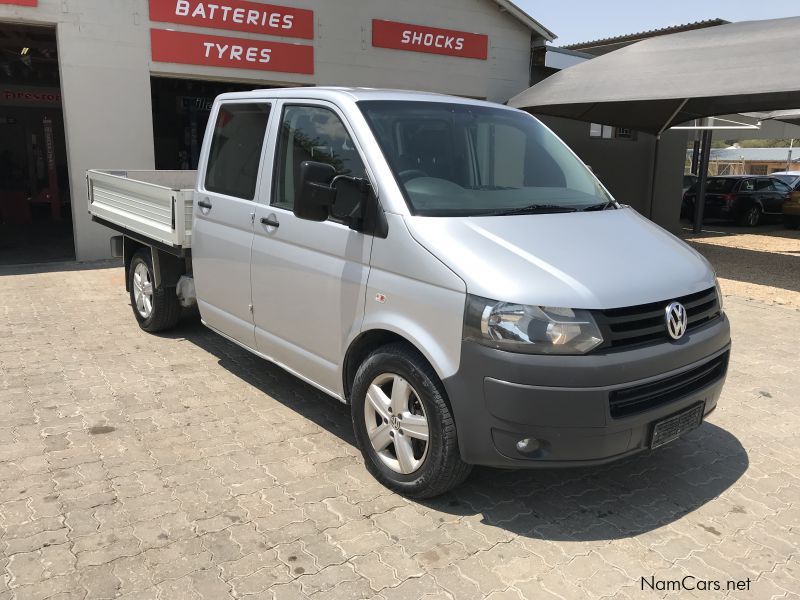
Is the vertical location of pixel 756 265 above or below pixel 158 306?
below

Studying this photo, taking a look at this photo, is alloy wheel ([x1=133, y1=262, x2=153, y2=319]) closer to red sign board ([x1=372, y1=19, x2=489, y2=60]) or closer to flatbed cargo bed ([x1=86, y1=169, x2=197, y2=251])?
flatbed cargo bed ([x1=86, y1=169, x2=197, y2=251])

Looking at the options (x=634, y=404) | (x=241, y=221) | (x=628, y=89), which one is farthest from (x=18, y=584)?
(x=628, y=89)

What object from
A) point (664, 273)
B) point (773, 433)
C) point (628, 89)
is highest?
point (628, 89)

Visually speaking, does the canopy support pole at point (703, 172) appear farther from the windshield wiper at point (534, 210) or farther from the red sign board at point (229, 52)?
the windshield wiper at point (534, 210)

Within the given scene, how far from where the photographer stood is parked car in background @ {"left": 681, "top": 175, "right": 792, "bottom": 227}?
18984mm

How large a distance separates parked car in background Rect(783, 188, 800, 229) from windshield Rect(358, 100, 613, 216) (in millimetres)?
16824

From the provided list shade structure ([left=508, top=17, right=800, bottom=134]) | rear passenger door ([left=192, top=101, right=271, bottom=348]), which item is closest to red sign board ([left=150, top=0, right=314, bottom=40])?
shade structure ([left=508, top=17, right=800, bottom=134])

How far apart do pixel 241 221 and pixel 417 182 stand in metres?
1.51

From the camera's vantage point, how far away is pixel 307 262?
3.84 m

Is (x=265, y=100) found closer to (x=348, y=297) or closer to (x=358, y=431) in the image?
(x=348, y=297)

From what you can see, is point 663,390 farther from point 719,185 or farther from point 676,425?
point 719,185

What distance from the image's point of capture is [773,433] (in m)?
4.41

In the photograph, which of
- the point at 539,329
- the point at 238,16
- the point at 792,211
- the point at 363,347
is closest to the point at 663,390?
the point at 539,329

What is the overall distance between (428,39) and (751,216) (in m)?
11.9
